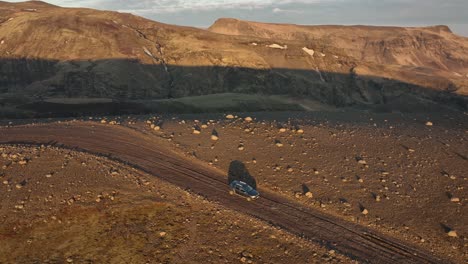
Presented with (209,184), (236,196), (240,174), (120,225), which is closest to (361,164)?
→ (240,174)

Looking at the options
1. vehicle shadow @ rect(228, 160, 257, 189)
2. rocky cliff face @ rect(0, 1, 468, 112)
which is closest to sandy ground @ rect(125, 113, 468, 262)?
vehicle shadow @ rect(228, 160, 257, 189)

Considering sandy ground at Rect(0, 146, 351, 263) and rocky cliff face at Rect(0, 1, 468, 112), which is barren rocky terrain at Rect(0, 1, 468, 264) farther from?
rocky cliff face at Rect(0, 1, 468, 112)

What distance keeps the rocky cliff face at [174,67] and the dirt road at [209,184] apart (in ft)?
199

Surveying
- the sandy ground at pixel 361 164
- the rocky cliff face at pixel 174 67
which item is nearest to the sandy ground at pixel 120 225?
the sandy ground at pixel 361 164

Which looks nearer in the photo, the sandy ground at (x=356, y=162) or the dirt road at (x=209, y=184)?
the dirt road at (x=209, y=184)

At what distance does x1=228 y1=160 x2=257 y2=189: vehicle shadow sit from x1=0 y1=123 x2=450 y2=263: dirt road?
2.26 feet

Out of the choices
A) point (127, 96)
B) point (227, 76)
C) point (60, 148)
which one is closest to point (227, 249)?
point (60, 148)

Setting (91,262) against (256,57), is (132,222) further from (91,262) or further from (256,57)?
(256,57)

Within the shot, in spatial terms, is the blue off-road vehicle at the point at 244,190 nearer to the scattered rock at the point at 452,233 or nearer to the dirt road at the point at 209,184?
the dirt road at the point at 209,184

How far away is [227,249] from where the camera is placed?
22.6 meters

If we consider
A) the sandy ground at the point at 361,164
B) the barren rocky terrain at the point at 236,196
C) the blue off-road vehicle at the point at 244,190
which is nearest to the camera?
the barren rocky terrain at the point at 236,196

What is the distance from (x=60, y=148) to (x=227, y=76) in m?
80.5

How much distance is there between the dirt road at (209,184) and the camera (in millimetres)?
23812

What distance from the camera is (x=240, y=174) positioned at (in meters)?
31.0
